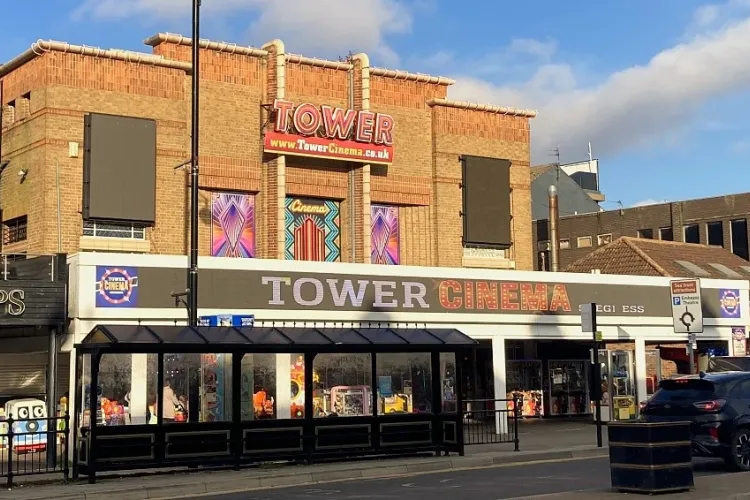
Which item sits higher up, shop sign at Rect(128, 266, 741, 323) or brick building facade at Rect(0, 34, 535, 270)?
brick building facade at Rect(0, 34, 535, 270)

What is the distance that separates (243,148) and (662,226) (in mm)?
36574

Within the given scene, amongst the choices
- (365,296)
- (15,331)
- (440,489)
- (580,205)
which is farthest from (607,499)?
(580,205)

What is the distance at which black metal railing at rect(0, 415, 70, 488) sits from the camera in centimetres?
1775

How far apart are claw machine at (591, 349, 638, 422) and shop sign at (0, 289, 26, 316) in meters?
16.9

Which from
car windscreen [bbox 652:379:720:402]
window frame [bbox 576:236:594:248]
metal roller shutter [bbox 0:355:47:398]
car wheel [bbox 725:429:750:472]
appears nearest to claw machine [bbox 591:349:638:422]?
car windscreen [bbox 652:379:720:402]

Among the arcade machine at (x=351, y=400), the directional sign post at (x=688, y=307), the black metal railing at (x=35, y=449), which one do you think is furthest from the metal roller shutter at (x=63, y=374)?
the directional sign post at (x=688, y=307)

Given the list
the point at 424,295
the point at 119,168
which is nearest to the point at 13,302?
the point at 119,168

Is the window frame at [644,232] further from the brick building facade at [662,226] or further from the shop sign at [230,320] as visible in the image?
the shop sign at [230,320]

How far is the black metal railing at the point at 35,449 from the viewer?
1775cm

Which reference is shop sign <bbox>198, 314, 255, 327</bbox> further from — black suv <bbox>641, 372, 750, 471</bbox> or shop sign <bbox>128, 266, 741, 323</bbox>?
black suv <bbox>641, 372, 750, 471</bbox>

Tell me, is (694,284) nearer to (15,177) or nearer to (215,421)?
(215,421)

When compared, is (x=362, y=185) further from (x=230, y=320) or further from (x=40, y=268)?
(x=40, y=268)

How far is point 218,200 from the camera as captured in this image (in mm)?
30516

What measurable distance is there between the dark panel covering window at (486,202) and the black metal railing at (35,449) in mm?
15527
